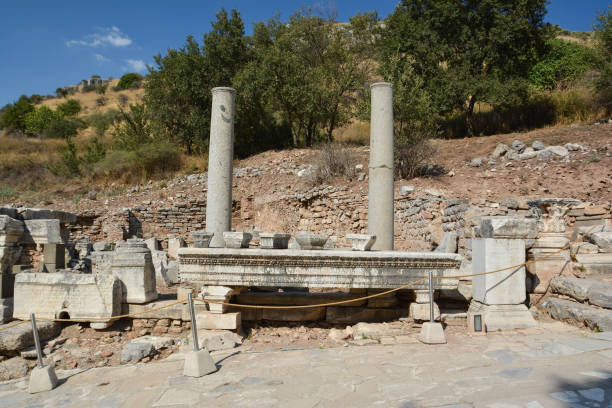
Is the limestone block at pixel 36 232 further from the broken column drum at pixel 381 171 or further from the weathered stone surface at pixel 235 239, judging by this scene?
the broken column drum at pixel 381 171

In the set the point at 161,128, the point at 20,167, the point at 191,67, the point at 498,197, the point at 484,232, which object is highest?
the point at 191,67

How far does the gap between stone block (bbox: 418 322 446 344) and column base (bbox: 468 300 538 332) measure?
63 cm

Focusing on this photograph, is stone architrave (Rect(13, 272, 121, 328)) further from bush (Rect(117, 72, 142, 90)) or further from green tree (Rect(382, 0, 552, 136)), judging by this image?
bush (Rect(117, 72, 142, 90))

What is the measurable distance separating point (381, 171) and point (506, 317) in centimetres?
368

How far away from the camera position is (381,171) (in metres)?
7.87

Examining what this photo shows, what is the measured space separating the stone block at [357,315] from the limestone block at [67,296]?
9.95 feet

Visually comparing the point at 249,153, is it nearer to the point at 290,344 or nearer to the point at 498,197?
the point at 498,197

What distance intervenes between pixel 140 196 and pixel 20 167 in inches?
372

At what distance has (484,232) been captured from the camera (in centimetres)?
537

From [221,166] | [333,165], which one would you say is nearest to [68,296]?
[221,166]

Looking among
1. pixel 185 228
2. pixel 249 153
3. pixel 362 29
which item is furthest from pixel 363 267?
pixel 362 29

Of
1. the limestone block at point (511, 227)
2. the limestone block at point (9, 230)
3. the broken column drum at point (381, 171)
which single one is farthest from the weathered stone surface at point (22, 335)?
the limestone block at point (511, 227)

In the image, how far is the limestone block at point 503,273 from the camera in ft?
17.0

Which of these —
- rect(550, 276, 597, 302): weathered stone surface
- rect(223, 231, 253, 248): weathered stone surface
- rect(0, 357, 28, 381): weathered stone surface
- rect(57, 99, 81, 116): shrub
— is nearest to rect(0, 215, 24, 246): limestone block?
rect(0, 357, 28, 381): weathered stone surface
